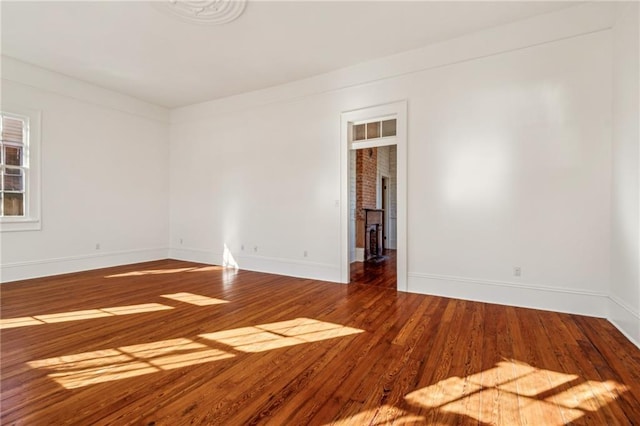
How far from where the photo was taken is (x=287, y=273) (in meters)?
5.14

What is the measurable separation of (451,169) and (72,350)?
433 cm

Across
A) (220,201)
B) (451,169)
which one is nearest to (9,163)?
(220,201)

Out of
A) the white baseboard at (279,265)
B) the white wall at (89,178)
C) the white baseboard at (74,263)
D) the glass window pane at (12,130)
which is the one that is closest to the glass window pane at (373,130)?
the white baseboard at (279,265)

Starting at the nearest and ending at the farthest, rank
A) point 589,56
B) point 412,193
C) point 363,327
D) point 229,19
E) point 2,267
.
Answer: point 363,327
point 589,56
point 229,19
point 412,193
point 2,267

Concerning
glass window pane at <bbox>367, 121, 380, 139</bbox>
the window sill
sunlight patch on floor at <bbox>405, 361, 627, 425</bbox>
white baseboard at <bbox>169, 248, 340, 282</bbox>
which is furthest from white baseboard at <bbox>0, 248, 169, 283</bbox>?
sunlight patch on floor at <bbox>405, 361, 627, 425</bbox>

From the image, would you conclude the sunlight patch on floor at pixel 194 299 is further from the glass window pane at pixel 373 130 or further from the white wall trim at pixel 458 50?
the white wall trim at pixel 458 50

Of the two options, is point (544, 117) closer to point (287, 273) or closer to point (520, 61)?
point (520, 61)

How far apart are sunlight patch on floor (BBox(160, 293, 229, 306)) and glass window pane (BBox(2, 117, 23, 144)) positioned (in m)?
3.66

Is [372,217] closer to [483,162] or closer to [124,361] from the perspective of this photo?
[483,162]

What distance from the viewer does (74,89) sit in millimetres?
5207

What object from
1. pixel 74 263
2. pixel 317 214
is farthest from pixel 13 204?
pixel 317 214

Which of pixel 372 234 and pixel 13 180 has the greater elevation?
pixel 13 180

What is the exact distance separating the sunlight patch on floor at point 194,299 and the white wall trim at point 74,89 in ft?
13.5

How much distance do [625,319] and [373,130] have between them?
3.52 meters
